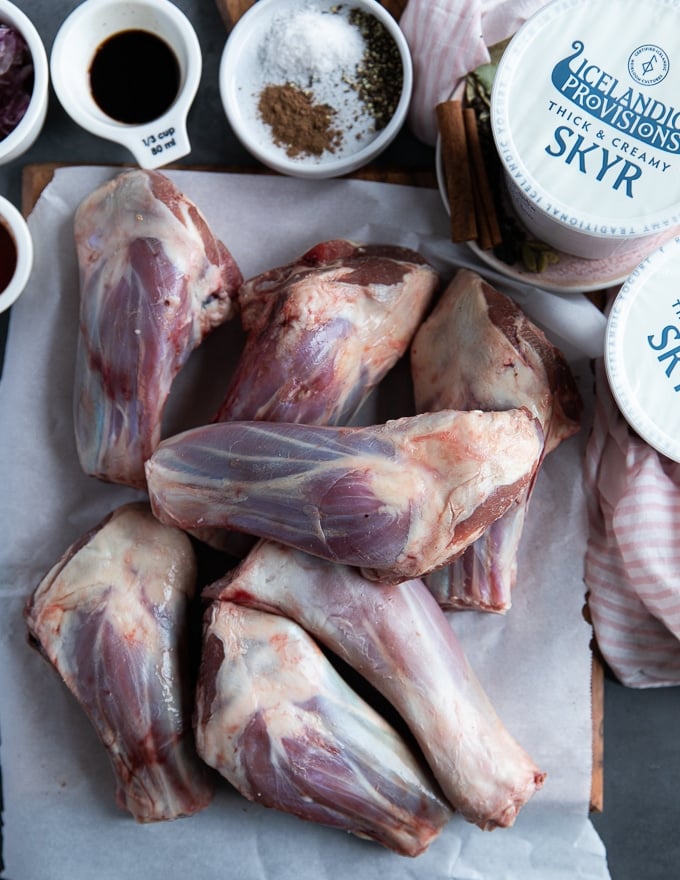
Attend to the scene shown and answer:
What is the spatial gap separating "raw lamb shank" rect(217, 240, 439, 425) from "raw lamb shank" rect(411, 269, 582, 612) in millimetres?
64

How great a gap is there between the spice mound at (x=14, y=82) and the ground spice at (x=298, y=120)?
1.21 ft

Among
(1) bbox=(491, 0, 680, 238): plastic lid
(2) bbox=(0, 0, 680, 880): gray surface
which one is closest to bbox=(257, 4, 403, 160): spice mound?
(2) bbox=(0, 0, 680, 880): gray surface

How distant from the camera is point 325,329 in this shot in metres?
1.32

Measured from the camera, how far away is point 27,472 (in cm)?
147

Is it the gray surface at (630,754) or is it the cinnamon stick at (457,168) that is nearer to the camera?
the cinnamon stick at (457,168)

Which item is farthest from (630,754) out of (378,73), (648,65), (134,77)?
(134,77)

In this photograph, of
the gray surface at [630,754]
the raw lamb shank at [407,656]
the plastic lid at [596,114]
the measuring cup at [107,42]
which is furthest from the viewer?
the gray surface at [630,754]

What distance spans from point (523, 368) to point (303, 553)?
407 mm

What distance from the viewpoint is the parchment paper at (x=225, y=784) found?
55.5 inches

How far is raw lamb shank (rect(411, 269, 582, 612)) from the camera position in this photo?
1.32m

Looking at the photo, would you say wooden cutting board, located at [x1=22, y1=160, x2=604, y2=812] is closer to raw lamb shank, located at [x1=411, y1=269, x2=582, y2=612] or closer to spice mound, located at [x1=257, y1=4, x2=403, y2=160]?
spice mound, located at [x1=257, y1=4, x2=403, y2=160]

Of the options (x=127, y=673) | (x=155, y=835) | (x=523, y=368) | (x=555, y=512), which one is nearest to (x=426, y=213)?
(x=523, y=368)

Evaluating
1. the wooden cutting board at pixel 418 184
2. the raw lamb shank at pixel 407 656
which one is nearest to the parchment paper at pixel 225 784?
the wooden cutting board at pixel 418 184

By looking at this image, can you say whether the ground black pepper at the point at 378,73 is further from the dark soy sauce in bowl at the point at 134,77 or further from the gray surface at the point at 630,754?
the dark soy sauce in bowl at the point at 134,77
